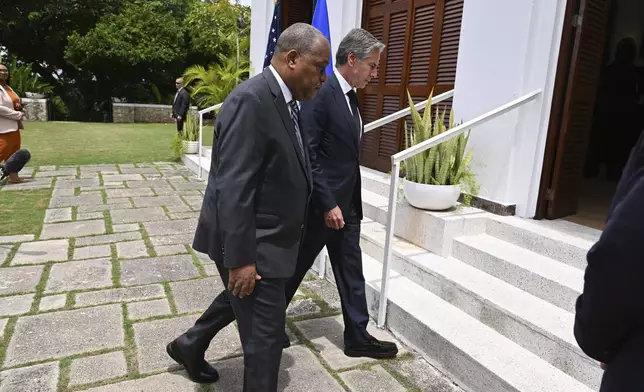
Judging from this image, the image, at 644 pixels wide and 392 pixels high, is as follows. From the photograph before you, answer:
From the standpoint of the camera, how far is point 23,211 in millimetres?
5152

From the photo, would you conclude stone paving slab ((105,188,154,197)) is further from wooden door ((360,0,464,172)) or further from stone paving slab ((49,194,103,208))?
wooden door ((360,0,464,172))

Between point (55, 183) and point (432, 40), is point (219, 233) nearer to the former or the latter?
point (432, 40)

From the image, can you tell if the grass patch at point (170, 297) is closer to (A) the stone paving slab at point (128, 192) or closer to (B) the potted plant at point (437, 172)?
(B) the potted plant at point (437, 172)

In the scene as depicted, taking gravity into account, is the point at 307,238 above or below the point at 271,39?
below

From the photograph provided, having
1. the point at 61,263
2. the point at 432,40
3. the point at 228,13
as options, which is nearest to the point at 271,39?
the point at 432,40

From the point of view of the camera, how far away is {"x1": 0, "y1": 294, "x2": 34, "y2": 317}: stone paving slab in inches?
114

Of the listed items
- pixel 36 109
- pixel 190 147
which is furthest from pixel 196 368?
pixel 36 109

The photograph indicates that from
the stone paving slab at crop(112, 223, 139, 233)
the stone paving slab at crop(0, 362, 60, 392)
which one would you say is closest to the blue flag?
the stone paving slab at crop(112, 223, 139, 233)

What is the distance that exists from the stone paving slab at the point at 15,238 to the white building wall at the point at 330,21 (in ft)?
12.7

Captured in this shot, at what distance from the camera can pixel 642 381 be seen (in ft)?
3.10

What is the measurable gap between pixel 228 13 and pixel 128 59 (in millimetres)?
4437

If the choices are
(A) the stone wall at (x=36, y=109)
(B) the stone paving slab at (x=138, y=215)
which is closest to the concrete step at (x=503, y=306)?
(B) the stone paving slab at (x=138, y=215)

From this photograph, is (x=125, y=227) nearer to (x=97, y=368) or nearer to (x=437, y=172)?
(x=97, y=368)

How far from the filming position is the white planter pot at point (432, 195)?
11.0ft
